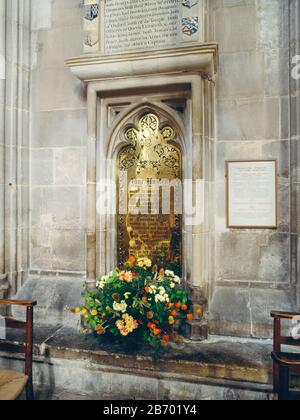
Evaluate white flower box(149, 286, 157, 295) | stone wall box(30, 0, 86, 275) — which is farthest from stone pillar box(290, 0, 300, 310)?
stone wall box(30, 0, 86, 275)

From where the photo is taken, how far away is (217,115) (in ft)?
11.4

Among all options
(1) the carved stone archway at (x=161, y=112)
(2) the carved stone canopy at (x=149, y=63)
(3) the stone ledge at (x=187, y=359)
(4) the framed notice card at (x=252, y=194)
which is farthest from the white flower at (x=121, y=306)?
(2) the carved stone canopy at (x=149, y=63)

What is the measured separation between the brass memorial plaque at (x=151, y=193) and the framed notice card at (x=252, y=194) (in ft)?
1.84

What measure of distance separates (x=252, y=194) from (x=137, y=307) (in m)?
1.65

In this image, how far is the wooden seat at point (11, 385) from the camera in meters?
1.95

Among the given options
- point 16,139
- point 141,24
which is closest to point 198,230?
point 141,24

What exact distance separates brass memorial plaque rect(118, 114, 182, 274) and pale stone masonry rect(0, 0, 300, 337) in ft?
1.22

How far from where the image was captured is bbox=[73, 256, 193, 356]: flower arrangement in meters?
2.85

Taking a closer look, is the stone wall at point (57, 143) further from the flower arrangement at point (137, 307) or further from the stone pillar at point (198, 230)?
the stone pillar at point (198, 230)

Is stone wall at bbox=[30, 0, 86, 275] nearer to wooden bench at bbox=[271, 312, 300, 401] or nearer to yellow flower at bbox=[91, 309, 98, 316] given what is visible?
yellow flower at bbox=[91, 309, 98, 316]

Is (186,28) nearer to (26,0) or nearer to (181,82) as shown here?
(181,82)

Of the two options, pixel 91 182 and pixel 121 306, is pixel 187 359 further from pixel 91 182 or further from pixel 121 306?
pixel 91 182

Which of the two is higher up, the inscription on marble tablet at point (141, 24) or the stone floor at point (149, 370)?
the inscription on marble tablet at point (141, 24)

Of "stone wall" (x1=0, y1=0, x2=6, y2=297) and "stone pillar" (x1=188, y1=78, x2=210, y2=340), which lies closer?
"stone pillar" (x1=188, y1=78, x2=210, y2=340)
